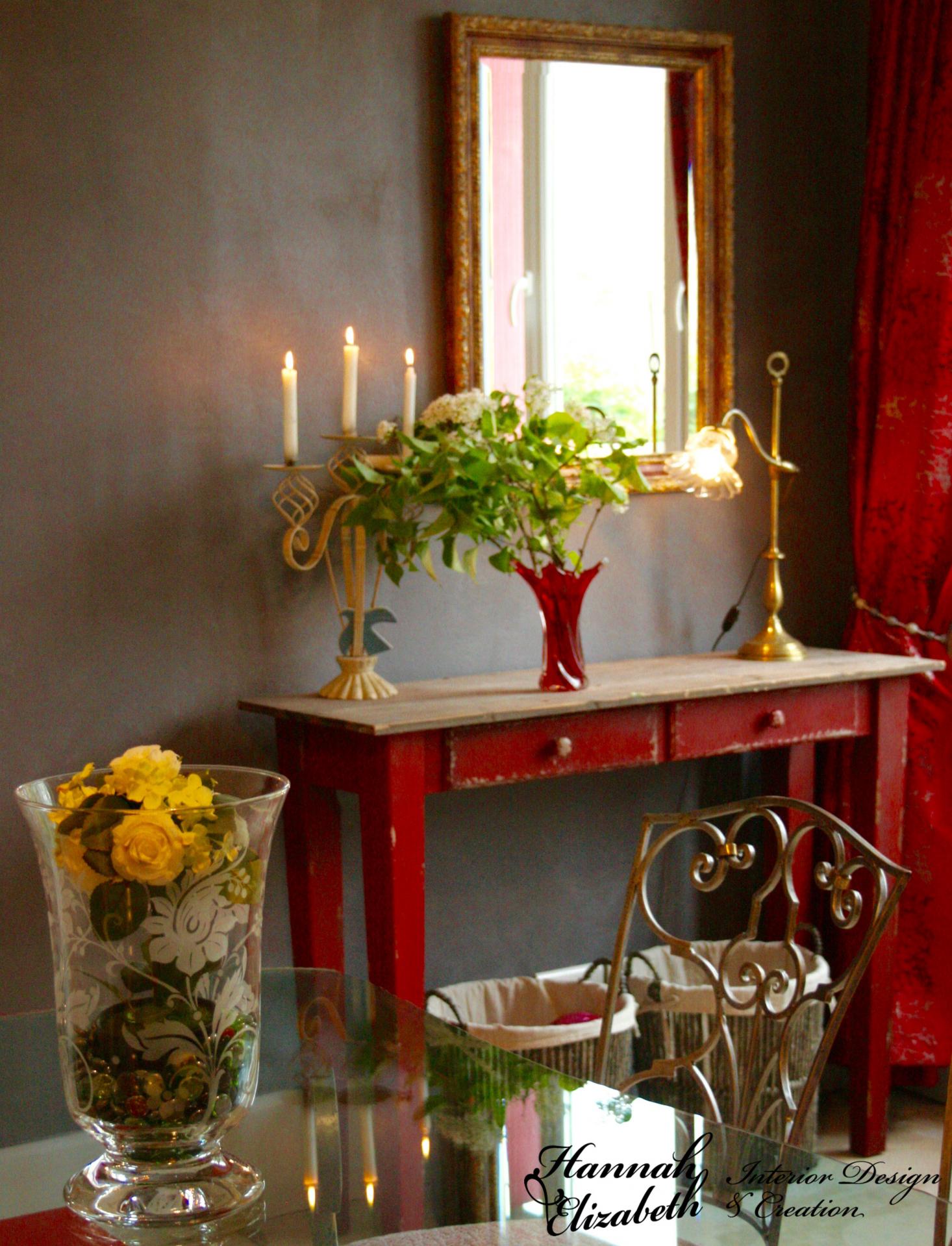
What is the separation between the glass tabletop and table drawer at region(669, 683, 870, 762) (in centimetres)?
116

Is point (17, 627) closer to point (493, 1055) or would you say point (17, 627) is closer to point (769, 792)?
point (493, 1055)

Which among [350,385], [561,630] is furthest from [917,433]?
[350,385]

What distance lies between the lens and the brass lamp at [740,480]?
283cm

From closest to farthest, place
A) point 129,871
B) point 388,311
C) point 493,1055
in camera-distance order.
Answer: point 129,871 → point 493,1055 → point 388,311

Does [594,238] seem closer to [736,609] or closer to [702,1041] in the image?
[736,609]

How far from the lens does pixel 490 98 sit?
2.81 meters

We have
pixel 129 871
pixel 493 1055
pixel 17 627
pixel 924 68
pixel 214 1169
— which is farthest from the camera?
pixel 924 68

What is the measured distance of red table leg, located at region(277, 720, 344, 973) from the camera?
102 inches

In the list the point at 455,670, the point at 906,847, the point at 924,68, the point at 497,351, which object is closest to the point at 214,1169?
the point at 455,670

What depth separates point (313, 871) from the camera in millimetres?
2619

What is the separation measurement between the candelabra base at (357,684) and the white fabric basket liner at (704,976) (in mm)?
776

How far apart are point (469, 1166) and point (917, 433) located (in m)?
2.22

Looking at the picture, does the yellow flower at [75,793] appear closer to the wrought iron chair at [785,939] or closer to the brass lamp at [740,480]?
the wrought iron chair at [785,939]

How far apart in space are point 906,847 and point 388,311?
1.58 metres
